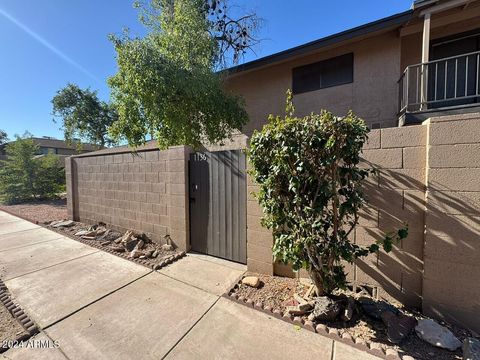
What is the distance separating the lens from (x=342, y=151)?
220 centimetres

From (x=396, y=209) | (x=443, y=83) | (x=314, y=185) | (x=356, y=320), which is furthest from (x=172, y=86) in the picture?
(x=443, y=83)

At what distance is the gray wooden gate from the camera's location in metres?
3.88

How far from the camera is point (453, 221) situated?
90.3 inches

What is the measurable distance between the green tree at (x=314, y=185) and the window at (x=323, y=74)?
465 centimetres

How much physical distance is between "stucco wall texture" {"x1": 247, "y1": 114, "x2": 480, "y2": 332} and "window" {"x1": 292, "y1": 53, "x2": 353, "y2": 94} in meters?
4.34

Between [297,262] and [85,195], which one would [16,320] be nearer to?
[297,262]

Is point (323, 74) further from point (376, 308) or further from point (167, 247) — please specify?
point (167, 247)

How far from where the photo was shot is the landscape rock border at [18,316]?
2295 millimetres

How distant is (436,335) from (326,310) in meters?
0.96

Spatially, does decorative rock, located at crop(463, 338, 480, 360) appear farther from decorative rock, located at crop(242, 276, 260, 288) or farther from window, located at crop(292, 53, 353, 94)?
window, located at crop(292, 53, 353, 94)

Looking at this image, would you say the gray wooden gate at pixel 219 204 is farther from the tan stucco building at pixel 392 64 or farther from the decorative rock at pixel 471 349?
the tan stucco building at pixel 392 64

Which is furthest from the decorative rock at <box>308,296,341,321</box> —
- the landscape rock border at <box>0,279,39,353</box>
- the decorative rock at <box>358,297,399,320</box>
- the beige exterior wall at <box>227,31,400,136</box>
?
the beige exterior wall at <box>227,31,400,136</box>

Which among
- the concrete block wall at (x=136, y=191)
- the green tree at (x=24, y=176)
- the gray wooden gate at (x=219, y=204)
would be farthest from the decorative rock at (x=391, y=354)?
the green tree at (x=24, y=176)

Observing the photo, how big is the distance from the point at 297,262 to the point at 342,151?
1.31 metres
